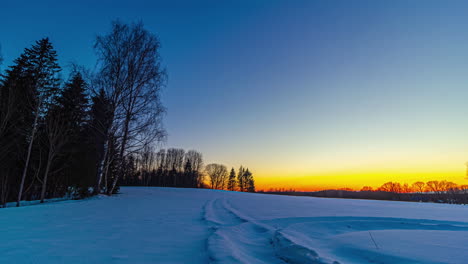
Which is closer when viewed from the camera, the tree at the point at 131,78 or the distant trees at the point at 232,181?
the tree at the point at 131,78

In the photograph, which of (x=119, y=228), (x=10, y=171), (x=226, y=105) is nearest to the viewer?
(x=119, y=228)

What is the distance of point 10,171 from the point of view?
10141 mm

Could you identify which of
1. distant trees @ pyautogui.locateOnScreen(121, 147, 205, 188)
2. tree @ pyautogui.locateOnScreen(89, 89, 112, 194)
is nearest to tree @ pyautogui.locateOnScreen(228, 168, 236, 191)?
distant trees @ pyautogui.locateOnScreen(121, 147, 205, 188)

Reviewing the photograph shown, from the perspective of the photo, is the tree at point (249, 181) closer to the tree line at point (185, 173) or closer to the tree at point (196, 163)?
the tree line at point (185, 173)

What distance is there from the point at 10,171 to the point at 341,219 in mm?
14934

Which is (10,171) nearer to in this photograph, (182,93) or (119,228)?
(182,93)

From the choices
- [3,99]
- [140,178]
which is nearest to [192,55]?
[3,99]

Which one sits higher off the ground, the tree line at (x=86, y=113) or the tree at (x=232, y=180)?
the tree line at (x=86, y=113)

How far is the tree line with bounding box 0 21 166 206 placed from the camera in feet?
30.2

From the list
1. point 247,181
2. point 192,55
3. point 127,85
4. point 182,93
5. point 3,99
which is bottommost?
point 247,181

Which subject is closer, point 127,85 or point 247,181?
point 127,85

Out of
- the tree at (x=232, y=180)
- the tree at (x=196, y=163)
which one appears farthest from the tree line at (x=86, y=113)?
the tree at (x=232, y=180)

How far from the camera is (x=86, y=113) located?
1035 cm

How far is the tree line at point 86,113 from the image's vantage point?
9.21 meters
